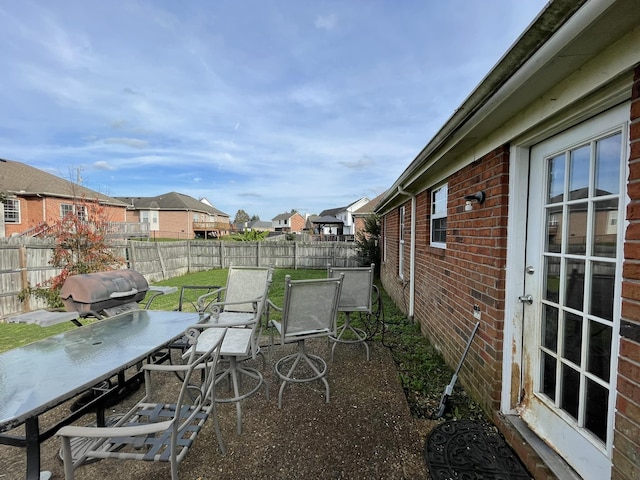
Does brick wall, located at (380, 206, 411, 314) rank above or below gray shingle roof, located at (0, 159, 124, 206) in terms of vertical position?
below

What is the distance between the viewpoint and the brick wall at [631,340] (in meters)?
1.27

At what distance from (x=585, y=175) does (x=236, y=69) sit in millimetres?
8487

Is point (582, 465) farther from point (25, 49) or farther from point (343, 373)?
point (25, 49)

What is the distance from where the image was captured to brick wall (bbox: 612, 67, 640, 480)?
127 centimetres

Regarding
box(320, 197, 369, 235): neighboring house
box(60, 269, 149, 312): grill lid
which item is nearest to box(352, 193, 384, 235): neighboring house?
box(60, 269, 149, 312): grill lid

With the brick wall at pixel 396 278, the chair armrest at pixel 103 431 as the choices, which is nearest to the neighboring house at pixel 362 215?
the brick wall at pixel 396 278

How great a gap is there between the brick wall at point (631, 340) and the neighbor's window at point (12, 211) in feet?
75.2

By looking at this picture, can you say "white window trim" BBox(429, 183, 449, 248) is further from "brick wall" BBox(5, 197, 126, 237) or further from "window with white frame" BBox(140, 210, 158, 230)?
"window with white frame" BBox(140, 210, 158, 230)

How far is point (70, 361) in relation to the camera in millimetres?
2125

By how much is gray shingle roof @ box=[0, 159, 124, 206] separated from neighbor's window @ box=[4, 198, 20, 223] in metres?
0.57

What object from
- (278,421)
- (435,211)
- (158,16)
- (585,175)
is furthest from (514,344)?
(158,16)

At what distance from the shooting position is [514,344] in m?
2.28

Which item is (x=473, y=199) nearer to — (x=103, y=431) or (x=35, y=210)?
(x=103, y=431)

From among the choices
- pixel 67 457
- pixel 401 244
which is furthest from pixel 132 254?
pixel 67 457
